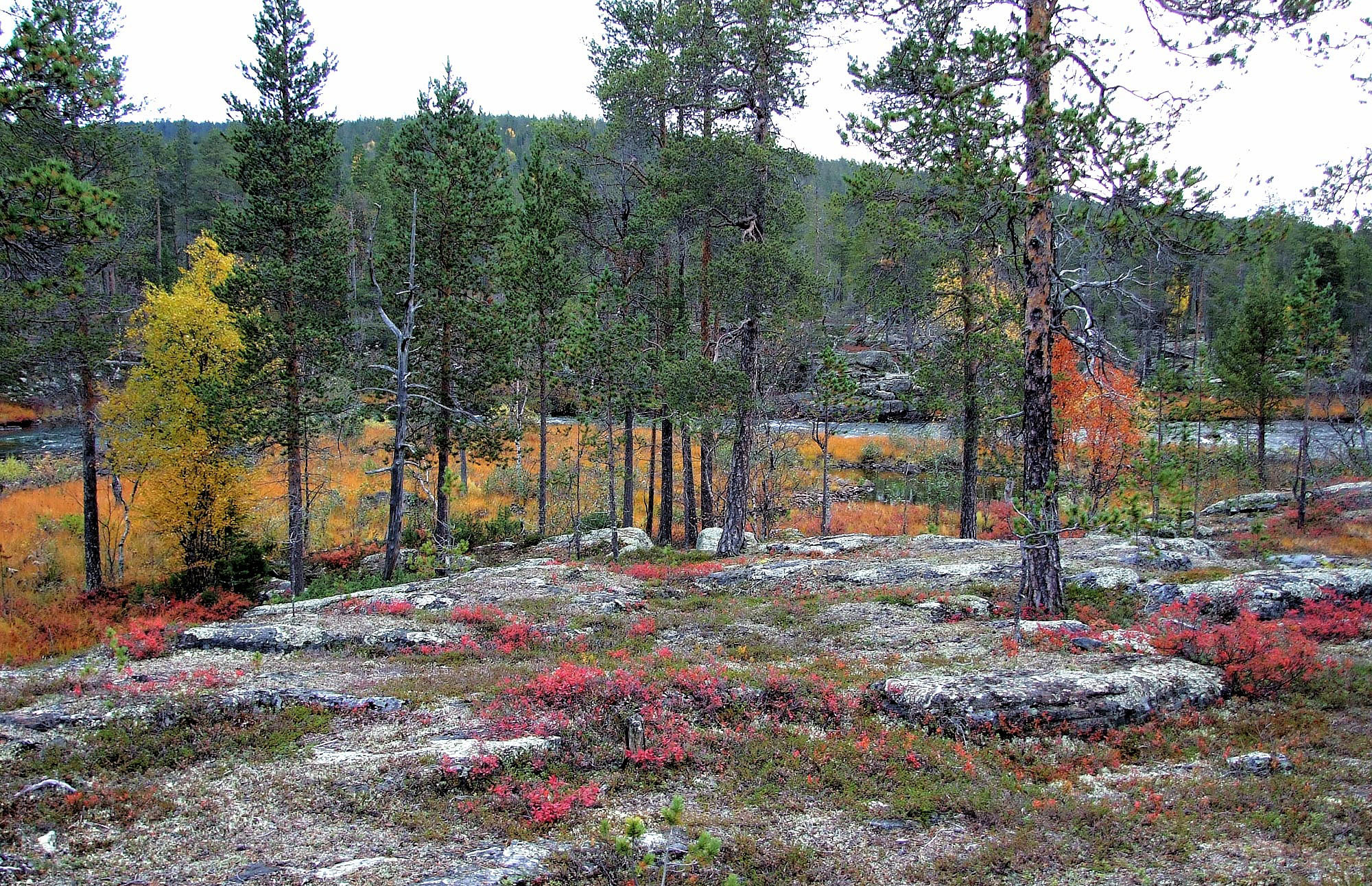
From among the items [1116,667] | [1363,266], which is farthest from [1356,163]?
[1363,266]

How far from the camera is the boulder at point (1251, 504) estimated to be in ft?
97.4

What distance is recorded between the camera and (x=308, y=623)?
41.2 ft

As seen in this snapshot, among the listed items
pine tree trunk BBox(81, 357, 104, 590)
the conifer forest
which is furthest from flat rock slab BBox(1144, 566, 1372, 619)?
pine tree trunk BBox(81, 357, 104, 590)

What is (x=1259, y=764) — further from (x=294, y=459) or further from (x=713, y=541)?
(x=294, y=459)

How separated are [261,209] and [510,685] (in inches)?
619

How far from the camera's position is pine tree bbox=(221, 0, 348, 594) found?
59.6 feet

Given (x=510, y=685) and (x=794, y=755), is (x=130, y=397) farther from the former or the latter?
(x=794, y=755)

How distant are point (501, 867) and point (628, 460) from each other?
66.0 feet

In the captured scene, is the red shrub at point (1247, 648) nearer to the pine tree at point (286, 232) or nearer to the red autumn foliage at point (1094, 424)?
the red autumn foliage at point (1094, 424)

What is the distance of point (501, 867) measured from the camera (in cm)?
538

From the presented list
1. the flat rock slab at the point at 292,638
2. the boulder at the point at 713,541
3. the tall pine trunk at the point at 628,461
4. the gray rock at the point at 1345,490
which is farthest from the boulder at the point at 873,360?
the flat rock slab at the point at 292,638

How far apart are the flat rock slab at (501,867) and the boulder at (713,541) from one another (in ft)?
51.7

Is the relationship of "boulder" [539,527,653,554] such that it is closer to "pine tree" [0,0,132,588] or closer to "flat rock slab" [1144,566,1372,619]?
"pine tree" [0,0,132,588]

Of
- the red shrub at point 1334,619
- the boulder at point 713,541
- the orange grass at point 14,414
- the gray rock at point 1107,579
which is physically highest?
the orange grass at point 14,414
